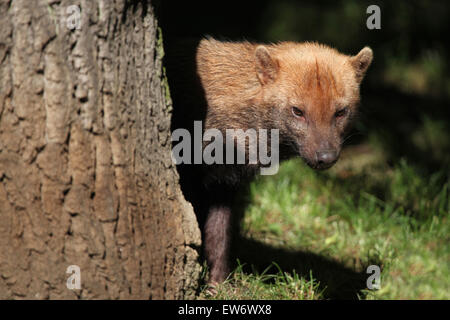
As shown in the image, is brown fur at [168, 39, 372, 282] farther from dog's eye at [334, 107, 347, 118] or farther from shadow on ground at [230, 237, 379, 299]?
shadow on ground at [230, 237, 379, 299]

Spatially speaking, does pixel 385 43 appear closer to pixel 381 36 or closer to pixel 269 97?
pixel 381 36

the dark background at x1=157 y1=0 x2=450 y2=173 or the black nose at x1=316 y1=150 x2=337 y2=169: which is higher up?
the dark background at x1=157 y1=0 x2=450 y2=173

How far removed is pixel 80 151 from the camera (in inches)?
127

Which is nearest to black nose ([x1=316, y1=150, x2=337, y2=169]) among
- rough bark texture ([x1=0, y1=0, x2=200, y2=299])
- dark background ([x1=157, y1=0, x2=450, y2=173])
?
rough bark texture ([x1=0, y1=0, x2=200, y2=299])

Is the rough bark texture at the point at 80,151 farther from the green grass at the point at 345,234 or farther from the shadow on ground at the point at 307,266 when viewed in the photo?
the shadow on ground at the point at 307,266

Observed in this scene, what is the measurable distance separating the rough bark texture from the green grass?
3.32 ft

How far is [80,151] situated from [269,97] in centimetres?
175

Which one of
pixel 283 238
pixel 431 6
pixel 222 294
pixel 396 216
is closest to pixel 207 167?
pixel 222 294

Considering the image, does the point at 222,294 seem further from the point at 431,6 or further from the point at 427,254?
the point at 431,6

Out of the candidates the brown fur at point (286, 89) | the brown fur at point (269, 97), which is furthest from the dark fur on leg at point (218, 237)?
the brown fur at point (286, 89)

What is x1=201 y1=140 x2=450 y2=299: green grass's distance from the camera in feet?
15.9

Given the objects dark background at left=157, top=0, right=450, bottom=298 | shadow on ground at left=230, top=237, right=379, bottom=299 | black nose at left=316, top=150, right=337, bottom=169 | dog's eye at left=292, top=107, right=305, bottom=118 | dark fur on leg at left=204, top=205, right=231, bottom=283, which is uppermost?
dark background at left=157, top=0, right=450, bottom=298

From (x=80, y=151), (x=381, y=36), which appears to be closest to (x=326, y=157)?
(x=80, y=151)

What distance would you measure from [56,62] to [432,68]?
A: 754 centimetres
